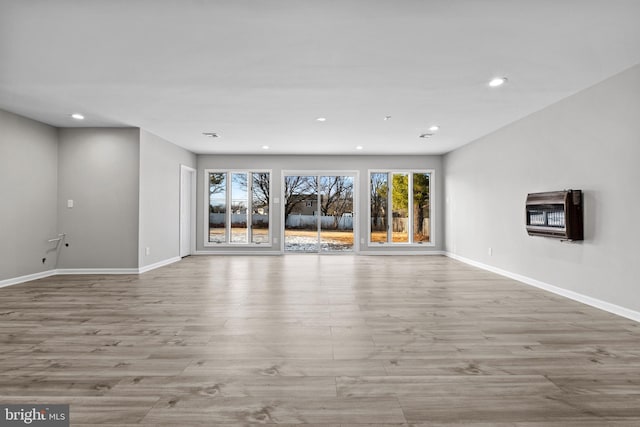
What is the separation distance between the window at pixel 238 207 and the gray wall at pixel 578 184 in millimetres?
5096

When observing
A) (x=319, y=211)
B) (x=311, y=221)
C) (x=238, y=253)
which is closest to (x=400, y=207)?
(x=319, y=211)

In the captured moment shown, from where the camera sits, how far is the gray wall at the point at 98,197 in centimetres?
589

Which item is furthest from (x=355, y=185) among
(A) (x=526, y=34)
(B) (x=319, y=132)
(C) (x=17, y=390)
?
(C) (x=17, y=390)

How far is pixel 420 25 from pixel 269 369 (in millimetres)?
2843

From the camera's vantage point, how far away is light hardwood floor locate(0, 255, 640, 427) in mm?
1838

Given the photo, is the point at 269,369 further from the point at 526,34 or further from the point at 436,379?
the point at 526,34

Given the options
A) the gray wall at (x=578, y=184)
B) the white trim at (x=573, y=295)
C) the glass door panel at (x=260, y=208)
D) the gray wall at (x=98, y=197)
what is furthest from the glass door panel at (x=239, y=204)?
the white trim at (x=573, y=295)

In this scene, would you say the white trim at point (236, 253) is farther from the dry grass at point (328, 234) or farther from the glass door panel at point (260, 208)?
the dry grass at point (328, 234)

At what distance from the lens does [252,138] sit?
6773 mm

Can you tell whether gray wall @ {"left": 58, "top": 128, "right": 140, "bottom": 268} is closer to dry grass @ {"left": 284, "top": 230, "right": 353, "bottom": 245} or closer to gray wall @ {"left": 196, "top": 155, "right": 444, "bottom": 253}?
gray wall @ {"left": 196, "top": 155, "right": 444, "bottom": 253}

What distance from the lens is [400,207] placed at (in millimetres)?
8883

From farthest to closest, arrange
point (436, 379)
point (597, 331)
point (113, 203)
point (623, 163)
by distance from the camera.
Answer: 1. point (113, 203)
2. point (623, 163)
3. point (597, 331)
4. point (436, 379)

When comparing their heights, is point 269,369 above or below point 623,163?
below

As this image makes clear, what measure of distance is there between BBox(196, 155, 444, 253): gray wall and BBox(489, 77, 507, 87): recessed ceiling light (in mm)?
4803
